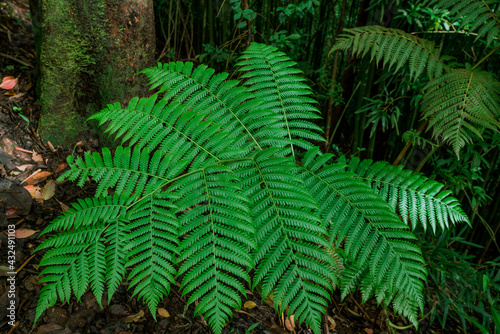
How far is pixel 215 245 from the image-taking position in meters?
1.06

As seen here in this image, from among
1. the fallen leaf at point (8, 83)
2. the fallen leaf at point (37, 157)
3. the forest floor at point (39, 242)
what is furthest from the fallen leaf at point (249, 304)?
the fallen leaf at point (8, 83)

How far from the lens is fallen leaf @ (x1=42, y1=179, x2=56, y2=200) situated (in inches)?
75.2

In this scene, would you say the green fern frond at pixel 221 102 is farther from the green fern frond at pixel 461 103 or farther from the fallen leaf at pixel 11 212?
the fallen leaf at pixel 11 212

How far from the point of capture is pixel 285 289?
40.1 inches

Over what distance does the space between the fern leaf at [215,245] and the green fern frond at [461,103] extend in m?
1.04

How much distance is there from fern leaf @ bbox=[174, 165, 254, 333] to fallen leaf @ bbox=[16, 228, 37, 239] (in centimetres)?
105

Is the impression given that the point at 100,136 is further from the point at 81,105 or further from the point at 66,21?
the point at 66,21

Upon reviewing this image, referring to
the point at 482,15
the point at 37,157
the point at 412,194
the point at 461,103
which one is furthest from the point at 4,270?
the point at 482,15

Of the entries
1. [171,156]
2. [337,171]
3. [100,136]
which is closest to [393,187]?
[337,171]

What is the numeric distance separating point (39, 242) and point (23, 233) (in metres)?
0.10

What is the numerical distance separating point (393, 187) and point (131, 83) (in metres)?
1.73

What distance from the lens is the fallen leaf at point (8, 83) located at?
2.30 meters

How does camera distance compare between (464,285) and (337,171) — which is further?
(464,285)

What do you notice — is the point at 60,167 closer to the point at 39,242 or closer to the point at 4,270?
the point at 39,242
